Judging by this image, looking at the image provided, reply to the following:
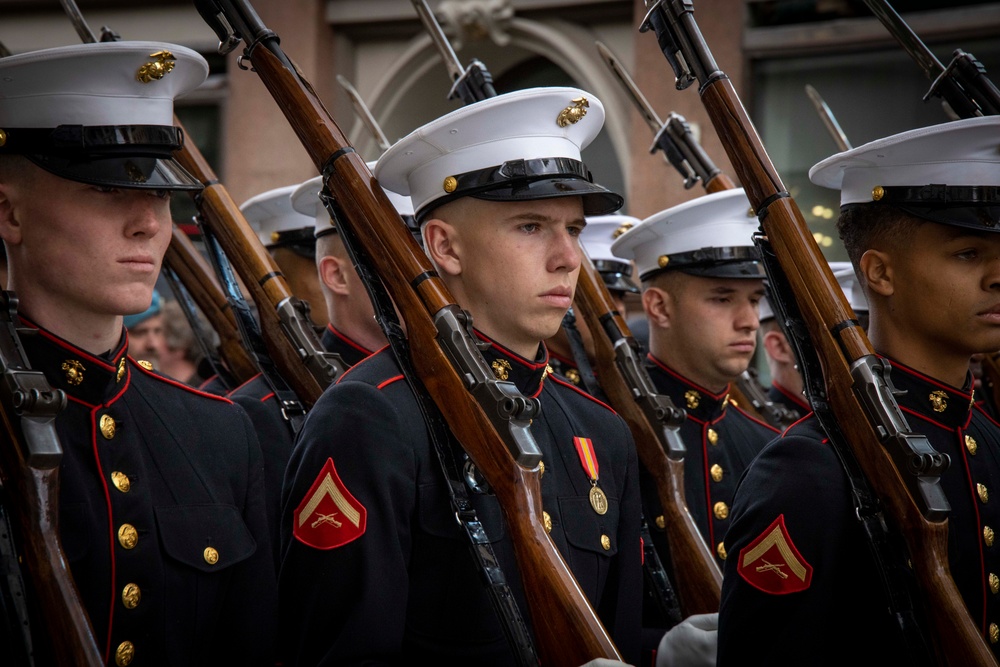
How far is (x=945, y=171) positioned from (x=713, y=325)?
68.4 inches

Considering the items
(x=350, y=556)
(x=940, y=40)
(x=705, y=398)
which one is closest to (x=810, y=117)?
(x=940, y=40)

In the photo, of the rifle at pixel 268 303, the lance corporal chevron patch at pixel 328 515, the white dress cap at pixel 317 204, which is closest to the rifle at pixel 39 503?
the lance corporal chevron patch at pixel 328 515

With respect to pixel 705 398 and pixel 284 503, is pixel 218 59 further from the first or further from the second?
pixel 284 503

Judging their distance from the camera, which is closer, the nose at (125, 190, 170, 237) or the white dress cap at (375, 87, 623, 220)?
the nose at (125, 190, 170, 237)

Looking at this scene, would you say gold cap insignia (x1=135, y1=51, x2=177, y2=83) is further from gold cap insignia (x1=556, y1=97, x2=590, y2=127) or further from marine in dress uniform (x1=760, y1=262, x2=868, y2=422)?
marine in dress uniform (x1=760, y1=262, x2=868, y2=422)

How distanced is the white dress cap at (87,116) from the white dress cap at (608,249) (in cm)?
322

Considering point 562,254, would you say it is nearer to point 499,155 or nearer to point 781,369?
point 499,155

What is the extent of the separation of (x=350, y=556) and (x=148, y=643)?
48 centimetres

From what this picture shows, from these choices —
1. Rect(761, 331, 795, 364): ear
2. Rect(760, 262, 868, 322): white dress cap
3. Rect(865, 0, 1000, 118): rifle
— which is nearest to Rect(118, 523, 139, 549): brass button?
Rect(865, 0, 1000, 118): rifle

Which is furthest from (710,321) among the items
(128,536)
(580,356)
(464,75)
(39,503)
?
(39,503)

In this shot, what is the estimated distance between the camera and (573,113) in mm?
3125

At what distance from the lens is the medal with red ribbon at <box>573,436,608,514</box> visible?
3.04 meters

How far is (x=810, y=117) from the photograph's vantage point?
9.05m

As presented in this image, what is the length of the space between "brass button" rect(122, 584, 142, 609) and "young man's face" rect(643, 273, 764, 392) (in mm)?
2769
